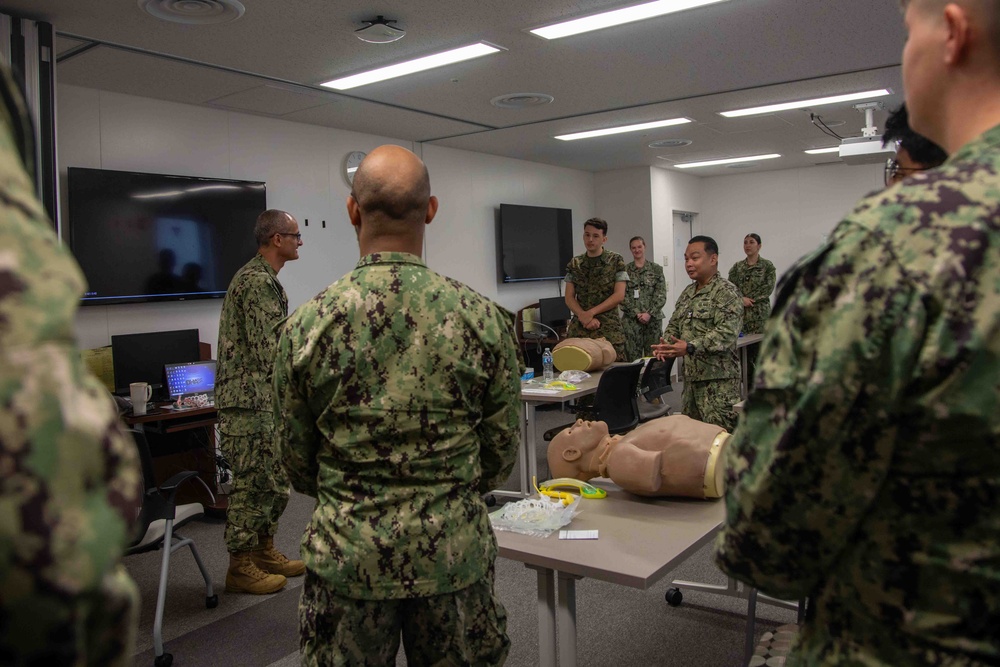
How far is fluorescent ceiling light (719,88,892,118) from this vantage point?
6641 millimetres

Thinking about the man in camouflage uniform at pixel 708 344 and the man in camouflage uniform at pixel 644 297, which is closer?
the man in camouflage uniform at pixel 708 344

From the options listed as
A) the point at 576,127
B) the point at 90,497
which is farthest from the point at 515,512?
the point at 576,127

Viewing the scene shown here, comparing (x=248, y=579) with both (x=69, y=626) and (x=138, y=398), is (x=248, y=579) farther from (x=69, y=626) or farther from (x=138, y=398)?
(x=69, y=626)

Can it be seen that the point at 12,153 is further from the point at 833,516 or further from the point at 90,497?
the point at 833,516

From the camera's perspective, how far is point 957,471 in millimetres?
815

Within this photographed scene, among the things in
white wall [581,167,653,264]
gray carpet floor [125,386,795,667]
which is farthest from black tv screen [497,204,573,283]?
gray carpet floor [125,386,795,667]

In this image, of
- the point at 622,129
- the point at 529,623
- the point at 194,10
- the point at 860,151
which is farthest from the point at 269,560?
the point at 622,129

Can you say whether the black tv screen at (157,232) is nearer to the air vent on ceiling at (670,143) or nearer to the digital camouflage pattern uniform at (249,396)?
the digital camouflage pattern uniform at (249,396)

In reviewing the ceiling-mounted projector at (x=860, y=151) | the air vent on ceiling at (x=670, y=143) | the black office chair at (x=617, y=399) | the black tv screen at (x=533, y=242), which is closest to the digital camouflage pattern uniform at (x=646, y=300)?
the black tv screen at (x=533, y=242)

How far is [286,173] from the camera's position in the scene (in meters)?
6.71

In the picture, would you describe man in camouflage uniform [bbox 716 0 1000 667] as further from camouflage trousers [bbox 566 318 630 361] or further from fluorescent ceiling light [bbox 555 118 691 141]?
fluorescent ceiling light [bbox 555 118 691 141]

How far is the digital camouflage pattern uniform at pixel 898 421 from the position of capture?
0.79 metres

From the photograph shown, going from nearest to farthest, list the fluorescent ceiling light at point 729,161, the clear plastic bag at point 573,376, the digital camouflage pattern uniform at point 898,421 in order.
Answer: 1. the digital camouflage pattern uniform at point 898,421
2. the clear plastic bag at point 573,376
3. the fluorescent ceiling light at point 729,161

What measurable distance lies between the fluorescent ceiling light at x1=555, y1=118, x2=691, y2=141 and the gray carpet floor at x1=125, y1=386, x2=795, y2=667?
197 inches
